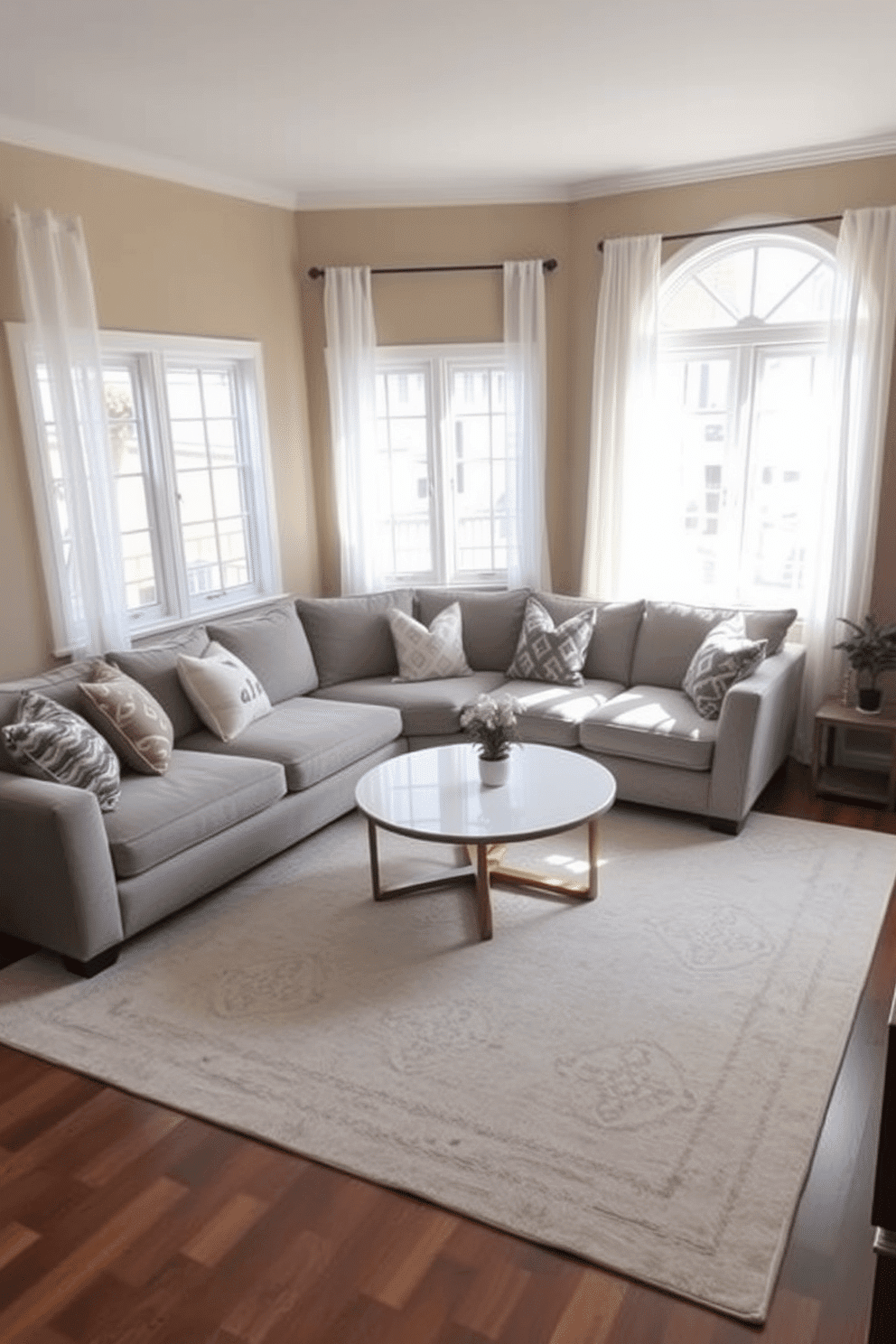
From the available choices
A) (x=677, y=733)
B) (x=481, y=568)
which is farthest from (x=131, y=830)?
(x=481, y=568)

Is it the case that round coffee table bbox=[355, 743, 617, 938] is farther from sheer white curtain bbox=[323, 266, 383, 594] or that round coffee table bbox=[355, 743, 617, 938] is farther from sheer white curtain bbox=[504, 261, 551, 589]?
Result: sheer white curtain bbox=[323, 266, 383, 594]

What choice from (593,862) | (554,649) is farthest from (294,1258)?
(554,649)

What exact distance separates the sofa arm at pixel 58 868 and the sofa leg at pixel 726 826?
8.13 feet

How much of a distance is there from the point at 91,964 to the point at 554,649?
2.66 m

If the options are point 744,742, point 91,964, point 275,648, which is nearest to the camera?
point 91,964

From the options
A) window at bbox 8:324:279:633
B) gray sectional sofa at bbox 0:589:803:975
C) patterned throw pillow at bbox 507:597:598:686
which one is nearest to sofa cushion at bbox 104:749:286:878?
gray sectional sofa at bbox 0:589:803:975

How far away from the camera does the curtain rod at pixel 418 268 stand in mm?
5145

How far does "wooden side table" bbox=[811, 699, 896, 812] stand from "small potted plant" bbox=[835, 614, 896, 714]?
0.07m

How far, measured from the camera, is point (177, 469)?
4.79 metres

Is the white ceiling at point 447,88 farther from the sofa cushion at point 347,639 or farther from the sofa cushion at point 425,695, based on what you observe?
the sofa cushion at point 425,695

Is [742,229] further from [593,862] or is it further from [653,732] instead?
[593,862]

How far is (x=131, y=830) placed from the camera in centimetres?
321

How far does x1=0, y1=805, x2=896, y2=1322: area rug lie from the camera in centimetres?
222

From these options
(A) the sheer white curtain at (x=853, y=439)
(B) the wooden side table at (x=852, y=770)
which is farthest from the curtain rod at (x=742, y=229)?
(B) the wooden side table at (x=852, y=770)
